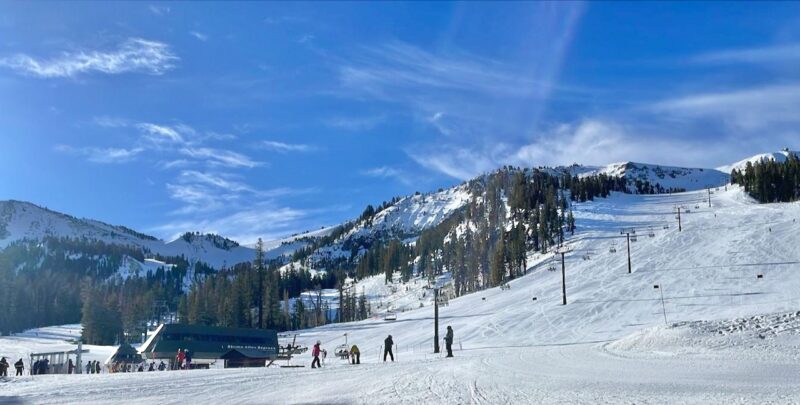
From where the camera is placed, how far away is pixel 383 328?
67.9m

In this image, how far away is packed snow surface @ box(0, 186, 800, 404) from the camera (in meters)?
15.0

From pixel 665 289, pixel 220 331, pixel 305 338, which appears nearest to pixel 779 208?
pixel 665 289

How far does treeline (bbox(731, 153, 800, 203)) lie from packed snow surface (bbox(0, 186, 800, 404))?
3810mm

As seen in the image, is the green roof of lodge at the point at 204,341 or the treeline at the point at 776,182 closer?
the green roof of lodge at the point at 204,341

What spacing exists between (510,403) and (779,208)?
10635cm

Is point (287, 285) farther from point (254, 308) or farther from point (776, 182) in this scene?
point (776, 182)

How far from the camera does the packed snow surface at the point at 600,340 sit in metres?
15.0

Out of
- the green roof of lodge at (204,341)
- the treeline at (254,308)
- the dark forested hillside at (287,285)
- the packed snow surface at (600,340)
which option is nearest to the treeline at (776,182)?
the packed snow surface at (600,340)

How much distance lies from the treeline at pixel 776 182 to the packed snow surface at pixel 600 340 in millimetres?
3810

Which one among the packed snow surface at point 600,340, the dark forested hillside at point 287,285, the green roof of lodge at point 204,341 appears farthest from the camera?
the dark forested hillside at point 287,285

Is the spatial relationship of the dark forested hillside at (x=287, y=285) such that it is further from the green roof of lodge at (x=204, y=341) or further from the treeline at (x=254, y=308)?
the green roof of lodge at (x=204, y=341)

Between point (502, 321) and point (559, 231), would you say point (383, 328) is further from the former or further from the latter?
point (559, 231)

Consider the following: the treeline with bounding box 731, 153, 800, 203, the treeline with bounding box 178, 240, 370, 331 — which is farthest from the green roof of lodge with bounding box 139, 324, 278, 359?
the treeline with bounding box 731, 153, 800, 203

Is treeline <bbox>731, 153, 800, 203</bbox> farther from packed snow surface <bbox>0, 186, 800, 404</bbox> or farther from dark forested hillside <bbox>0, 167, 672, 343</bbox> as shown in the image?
dark forested hillside <bbox>0, 167, 672, 343</bbox>
